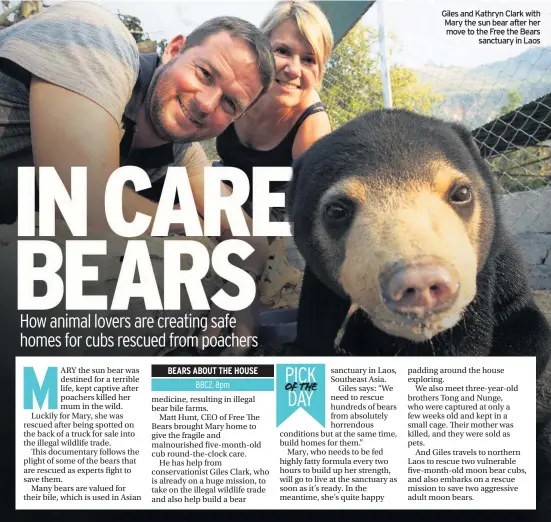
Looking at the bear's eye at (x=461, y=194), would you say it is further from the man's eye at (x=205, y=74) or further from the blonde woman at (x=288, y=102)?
the man's eye at (x=205, y=74)

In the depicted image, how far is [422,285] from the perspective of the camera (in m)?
1.45

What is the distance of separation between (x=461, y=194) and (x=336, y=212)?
441mm

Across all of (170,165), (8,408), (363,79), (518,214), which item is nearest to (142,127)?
(170,165)

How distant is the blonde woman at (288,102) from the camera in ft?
8.32

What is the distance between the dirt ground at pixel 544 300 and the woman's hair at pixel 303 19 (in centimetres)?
170

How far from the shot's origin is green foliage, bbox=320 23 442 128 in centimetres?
260

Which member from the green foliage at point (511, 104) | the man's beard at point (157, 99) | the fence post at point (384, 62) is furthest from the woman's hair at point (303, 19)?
the green foliage at point (511, 104)

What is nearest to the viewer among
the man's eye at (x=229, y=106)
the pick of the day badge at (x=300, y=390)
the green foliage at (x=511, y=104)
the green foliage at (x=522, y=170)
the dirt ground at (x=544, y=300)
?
the pick of the day badge at (x=300, y=390)

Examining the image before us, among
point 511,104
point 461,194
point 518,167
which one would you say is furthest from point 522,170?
point 461,194

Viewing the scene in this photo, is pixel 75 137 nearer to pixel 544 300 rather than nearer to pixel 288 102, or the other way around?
pixel 288 102

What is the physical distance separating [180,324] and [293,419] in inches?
22.2

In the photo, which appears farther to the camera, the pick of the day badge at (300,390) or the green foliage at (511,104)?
the green foliage at (511,104)

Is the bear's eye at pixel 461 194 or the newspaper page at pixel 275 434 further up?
the bear's eye at pixel 461 194

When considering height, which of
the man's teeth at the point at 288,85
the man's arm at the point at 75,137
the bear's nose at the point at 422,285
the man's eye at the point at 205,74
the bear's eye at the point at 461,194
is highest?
the man's teeth at the point at 288,85
